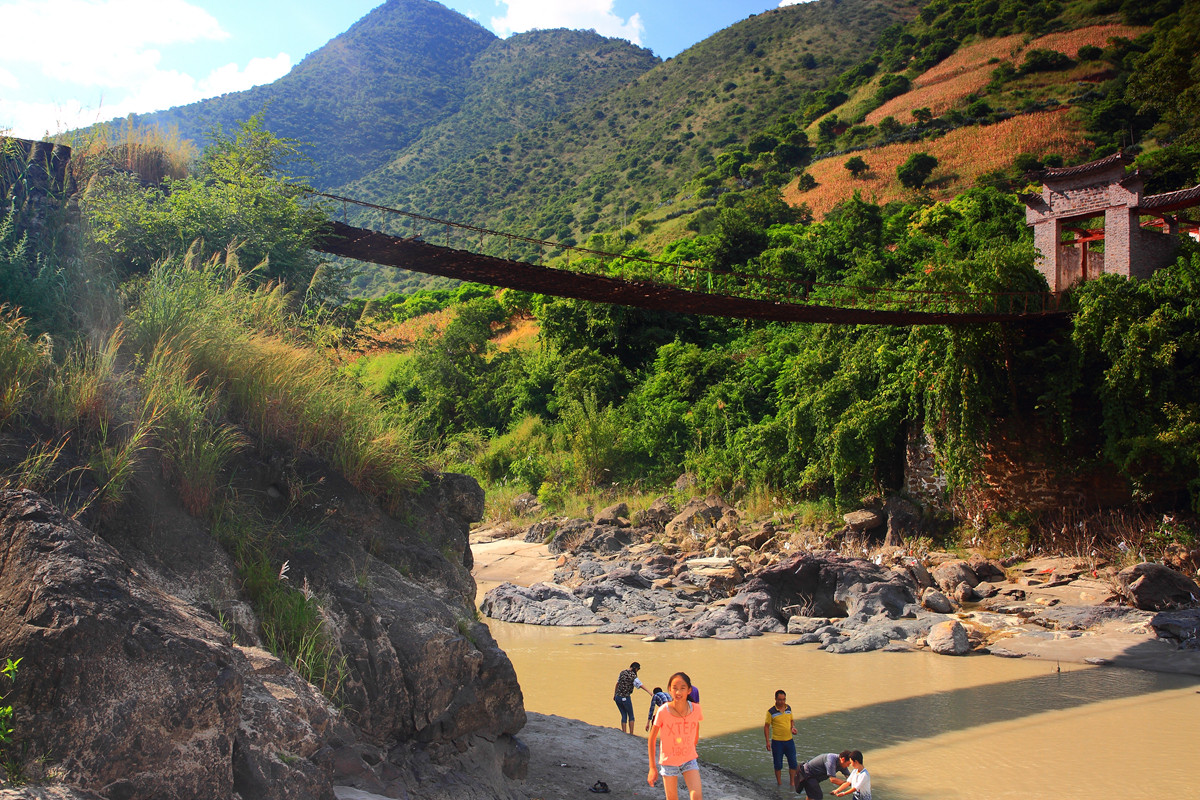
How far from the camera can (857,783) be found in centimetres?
527

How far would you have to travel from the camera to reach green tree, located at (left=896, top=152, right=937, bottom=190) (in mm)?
31781

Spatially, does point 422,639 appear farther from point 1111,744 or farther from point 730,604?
point 730,604

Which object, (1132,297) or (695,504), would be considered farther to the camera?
(695,504)

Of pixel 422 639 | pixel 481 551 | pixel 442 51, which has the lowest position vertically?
pixel 481 551

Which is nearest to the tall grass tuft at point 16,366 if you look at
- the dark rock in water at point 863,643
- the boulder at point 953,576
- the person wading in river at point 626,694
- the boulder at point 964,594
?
the person wading in river at point 626,694

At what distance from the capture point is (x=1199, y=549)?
11.4 m

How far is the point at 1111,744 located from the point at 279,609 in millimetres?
7084

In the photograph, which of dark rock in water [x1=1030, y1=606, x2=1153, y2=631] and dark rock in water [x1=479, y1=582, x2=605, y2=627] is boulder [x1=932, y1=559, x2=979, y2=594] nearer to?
dark rock in water [x1=1030, y1=606, x2=1153, y2=631]

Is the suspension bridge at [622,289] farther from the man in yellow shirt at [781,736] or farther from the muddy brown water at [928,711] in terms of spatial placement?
the muddy brown water at [928,711]

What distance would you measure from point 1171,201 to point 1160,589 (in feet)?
20.9

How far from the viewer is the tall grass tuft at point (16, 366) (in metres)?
3.71

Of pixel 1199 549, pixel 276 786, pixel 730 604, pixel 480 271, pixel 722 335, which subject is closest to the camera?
pixel 276 786

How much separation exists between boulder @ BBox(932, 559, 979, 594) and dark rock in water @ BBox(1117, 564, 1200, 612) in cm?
209

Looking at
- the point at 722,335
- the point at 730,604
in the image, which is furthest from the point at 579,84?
the point at 730,604
